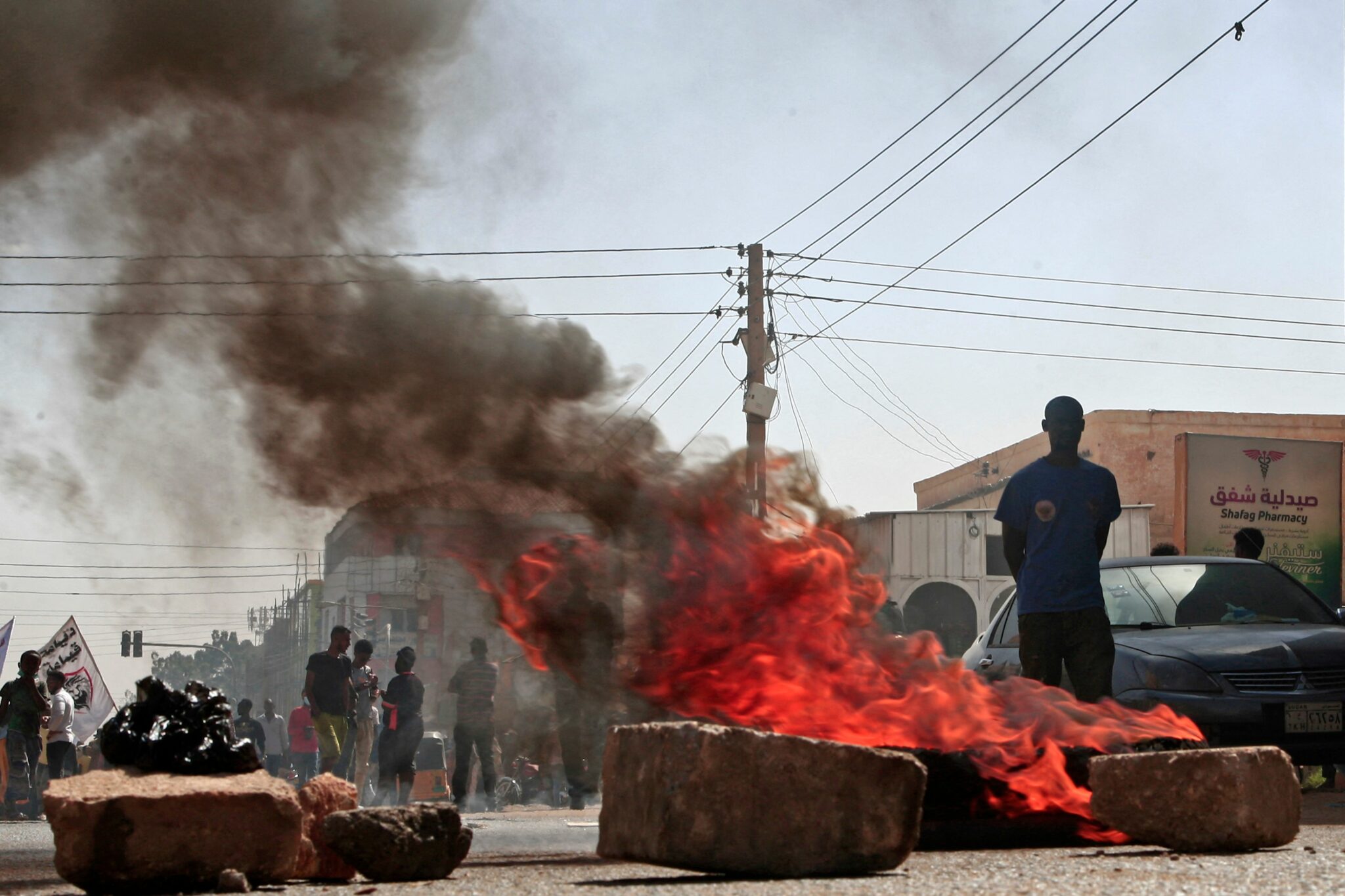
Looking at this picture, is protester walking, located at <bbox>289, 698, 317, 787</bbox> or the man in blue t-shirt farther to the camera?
protester walking, located at <bbox>289, 698, 317, 787</bbox>

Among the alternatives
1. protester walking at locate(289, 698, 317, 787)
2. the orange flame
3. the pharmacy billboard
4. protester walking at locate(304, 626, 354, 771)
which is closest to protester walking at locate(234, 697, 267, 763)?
protester walking at locate(289, 698, 317, 787)

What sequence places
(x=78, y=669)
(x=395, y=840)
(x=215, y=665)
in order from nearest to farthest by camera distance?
(x=395, y=840) < (x=78, y=669) < (x=215, y=665)

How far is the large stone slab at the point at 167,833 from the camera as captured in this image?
15.6 feet

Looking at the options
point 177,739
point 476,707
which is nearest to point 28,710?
point 476,707

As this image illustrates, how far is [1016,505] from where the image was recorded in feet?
25.0

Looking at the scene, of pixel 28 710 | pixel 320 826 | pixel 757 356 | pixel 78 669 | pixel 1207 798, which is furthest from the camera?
pixel 78 669

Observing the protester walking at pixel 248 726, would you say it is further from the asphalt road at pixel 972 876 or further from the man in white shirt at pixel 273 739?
the asphalt road at pixel 972 876

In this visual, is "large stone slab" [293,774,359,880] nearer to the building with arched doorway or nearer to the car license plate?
the car license plate

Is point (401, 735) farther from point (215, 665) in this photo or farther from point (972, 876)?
point (215, 665)

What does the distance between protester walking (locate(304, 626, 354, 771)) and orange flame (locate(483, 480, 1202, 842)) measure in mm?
4635

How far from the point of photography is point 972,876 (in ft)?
15.6

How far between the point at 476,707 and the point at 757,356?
8388 millimetres

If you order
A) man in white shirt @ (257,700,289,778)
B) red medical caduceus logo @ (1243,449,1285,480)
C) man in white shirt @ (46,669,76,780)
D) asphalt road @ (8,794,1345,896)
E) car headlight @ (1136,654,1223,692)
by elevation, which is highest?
red medical caduceus logo @ (1243,449,1285,480)

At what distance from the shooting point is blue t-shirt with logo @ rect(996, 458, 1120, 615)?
24.0 ft
